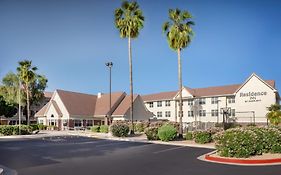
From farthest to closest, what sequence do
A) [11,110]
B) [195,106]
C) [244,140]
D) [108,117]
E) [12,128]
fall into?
[11,110]
[195,106]
[108,117]
[12,128]
[244,140]

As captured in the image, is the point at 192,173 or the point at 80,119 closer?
the point at 192,173

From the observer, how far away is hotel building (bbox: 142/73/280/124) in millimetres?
55500

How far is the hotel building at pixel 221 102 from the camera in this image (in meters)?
55.5

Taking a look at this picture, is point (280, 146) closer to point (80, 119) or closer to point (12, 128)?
point (12, 128)

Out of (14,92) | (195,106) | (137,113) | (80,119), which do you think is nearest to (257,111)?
(195,106)

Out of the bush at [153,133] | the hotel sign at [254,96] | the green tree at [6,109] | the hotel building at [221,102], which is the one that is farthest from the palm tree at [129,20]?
the green tree at [6,109]

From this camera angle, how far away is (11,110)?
7888 cm

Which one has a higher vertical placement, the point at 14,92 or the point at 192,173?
the point at 14,92

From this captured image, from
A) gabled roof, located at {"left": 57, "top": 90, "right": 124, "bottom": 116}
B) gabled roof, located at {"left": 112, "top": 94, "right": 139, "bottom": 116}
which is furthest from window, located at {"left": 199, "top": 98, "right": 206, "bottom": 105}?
gabled roof, located at {"left": 57, "top": 90, "right": 124, "bottom": 116}

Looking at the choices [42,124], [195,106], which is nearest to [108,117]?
[42,124]

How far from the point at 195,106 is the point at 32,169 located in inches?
2150

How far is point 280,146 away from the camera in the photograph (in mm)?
16984

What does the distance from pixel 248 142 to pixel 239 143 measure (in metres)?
0.49

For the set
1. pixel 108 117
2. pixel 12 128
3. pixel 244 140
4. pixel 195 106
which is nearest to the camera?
pixel 244 140
